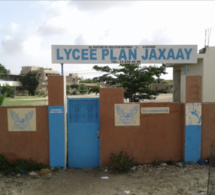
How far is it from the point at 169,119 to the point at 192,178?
1.63 metres

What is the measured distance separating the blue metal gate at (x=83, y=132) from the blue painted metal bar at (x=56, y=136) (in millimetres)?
253

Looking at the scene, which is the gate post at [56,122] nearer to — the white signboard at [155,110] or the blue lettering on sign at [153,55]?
the white signboard at [155,110]

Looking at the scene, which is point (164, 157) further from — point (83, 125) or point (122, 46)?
point (122, 46)

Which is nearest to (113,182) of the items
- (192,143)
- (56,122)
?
(56,122)

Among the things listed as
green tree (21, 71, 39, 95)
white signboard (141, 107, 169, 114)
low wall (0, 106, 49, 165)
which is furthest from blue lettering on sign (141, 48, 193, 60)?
green tree (21, 71, 39, 95)

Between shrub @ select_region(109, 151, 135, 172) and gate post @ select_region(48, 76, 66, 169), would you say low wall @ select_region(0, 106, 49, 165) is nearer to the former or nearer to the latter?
gate post @ select_region(48, 76, 66, 169)

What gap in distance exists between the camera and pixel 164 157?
249 inches

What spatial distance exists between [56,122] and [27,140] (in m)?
0.94

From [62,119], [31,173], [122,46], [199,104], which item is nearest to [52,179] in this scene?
[31,173]

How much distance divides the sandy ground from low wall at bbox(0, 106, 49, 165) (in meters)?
0.60

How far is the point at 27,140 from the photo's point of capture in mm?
6086

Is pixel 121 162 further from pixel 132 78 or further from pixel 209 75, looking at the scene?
pixel 209 75

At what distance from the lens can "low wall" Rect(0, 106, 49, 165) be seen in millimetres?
6059

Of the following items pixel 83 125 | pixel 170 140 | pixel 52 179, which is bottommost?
pixel 52 179
